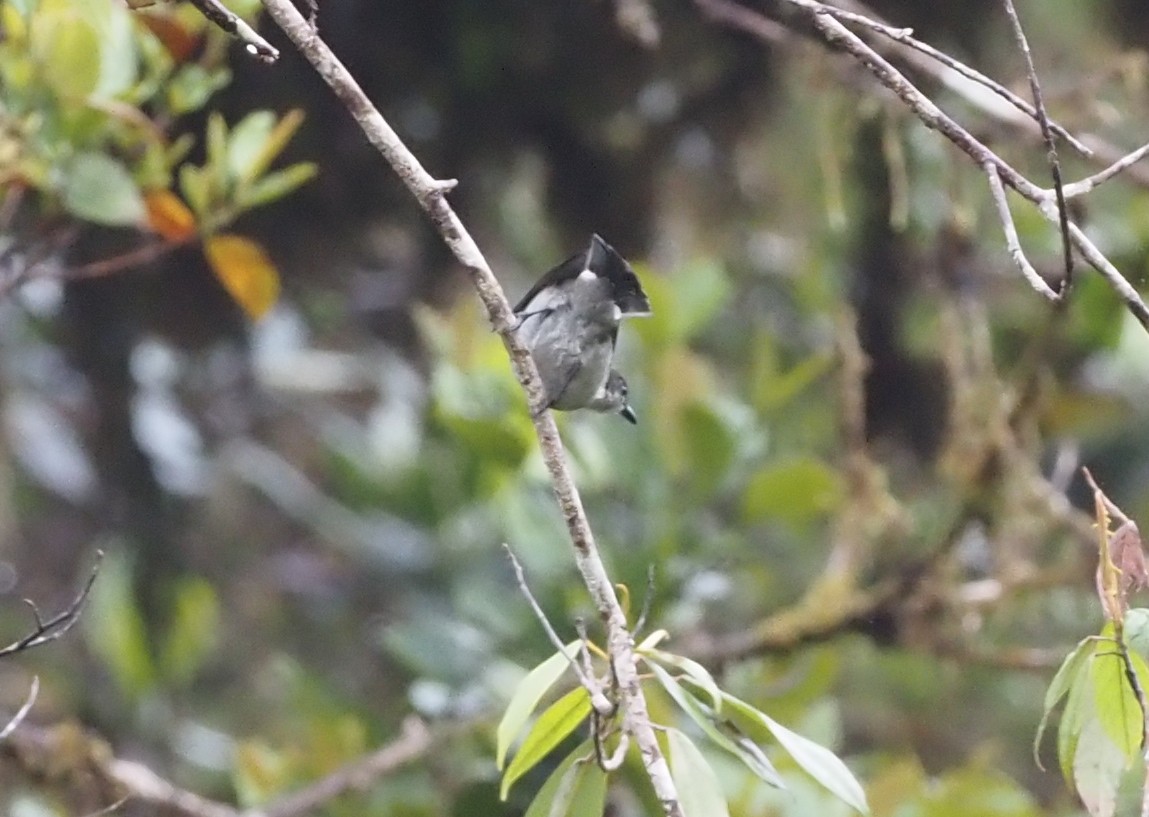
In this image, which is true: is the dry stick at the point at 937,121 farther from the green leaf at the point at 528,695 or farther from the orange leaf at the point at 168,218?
the orange leaf at the point at 168,218

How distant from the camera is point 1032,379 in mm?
1828

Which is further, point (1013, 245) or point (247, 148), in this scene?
point (247, 148)

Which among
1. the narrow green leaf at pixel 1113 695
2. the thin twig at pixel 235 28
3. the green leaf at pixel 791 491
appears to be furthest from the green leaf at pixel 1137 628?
the green leaf at pixel 791 491

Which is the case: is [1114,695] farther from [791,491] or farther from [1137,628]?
[791,491]

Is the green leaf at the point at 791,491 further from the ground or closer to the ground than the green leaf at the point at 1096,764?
further from the ground

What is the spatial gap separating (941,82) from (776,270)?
107cm

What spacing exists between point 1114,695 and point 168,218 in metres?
0.87

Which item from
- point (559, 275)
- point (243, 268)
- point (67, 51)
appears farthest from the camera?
point (243, 268)

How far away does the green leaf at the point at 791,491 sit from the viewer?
189cm

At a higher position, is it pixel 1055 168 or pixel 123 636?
pixel 123 636

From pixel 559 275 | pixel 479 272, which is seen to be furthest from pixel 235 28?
pixel 559 275

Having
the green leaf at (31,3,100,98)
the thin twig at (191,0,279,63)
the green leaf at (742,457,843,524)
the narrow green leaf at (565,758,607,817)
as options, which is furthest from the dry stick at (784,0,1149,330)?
the green leaf at (742,457,843,524)

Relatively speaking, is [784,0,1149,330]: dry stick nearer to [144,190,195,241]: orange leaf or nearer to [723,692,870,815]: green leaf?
[723,692,870,815]: green leaf

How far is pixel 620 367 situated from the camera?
6.82 feet
